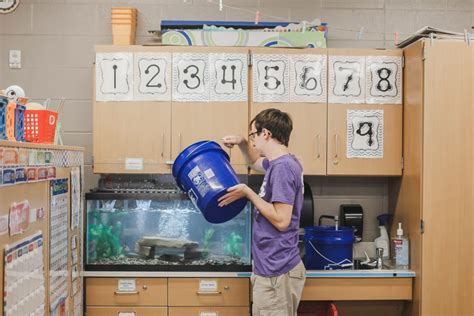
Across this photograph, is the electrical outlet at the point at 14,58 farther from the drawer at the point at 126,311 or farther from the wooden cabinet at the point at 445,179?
the wooden cabinet at the point at 445,179

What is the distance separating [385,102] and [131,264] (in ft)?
5.72

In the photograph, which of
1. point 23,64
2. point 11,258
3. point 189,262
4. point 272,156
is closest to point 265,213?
point 272,156

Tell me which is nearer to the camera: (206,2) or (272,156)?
(272,156)

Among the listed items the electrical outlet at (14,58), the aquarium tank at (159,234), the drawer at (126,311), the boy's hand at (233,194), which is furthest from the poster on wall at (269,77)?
the electrical outlet at (14,58)

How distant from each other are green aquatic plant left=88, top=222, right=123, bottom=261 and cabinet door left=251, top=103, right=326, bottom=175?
1126 millimetres

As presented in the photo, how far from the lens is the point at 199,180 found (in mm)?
2580

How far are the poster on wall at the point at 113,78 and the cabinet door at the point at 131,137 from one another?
0.15ft

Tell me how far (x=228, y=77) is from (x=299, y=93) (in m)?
0.43

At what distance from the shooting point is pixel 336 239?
3.24 m

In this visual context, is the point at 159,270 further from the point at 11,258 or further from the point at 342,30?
the point at 342,30

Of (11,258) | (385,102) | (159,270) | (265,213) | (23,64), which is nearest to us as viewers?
(11,258)

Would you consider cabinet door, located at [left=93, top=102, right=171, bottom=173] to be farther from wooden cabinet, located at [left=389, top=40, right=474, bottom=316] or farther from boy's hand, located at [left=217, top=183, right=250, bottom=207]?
wooden cabinet, located at [left=389, top=40, right=474, bottom=316]

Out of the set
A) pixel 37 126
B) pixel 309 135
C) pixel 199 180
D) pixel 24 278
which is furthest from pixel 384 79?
pixel 24 278

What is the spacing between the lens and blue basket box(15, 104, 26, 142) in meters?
2.16
